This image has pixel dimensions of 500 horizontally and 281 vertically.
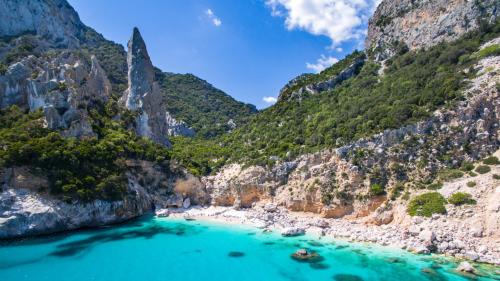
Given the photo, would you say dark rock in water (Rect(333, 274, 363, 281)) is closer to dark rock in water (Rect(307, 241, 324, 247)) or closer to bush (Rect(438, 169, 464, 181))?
dark rock in water (Rect(307, 241, 324, 247))

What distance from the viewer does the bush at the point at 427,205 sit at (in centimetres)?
2905

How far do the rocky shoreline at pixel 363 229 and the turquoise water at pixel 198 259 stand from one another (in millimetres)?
1471

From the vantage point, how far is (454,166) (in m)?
33.2

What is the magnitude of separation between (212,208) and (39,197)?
20.0m

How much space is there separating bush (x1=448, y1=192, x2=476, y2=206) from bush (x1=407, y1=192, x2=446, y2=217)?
76cm

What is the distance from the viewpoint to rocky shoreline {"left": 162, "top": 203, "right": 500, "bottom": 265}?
985 inches

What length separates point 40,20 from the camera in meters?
77.6

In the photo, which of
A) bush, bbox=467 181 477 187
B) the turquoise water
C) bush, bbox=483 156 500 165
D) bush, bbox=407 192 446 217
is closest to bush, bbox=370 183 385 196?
bush, bbox=407 192 446 217

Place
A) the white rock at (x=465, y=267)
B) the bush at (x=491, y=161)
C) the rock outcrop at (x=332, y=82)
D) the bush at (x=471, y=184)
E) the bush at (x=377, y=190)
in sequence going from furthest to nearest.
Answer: the rock outcrop at (x=332, y=82) < the bush at (x=377, y=190) < the bush at (x=491, y=161) < the bush at (x=471, y=184) < the white rock at (x=465, y=267)

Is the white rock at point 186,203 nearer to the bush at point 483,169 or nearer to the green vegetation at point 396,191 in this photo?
the green vegetation at point 396,191

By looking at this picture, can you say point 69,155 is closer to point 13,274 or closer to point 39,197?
point 39,197

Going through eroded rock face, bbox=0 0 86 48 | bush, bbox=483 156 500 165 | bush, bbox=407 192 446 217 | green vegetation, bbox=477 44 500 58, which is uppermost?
eroded rock face, bbox=0 0 86 48

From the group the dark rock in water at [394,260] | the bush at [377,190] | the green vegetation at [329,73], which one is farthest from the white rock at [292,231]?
the green vegetation at [329,73]

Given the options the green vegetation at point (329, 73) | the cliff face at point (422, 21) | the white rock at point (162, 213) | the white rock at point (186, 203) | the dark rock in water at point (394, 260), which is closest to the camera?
the dark rock in water at point (394, 260)
